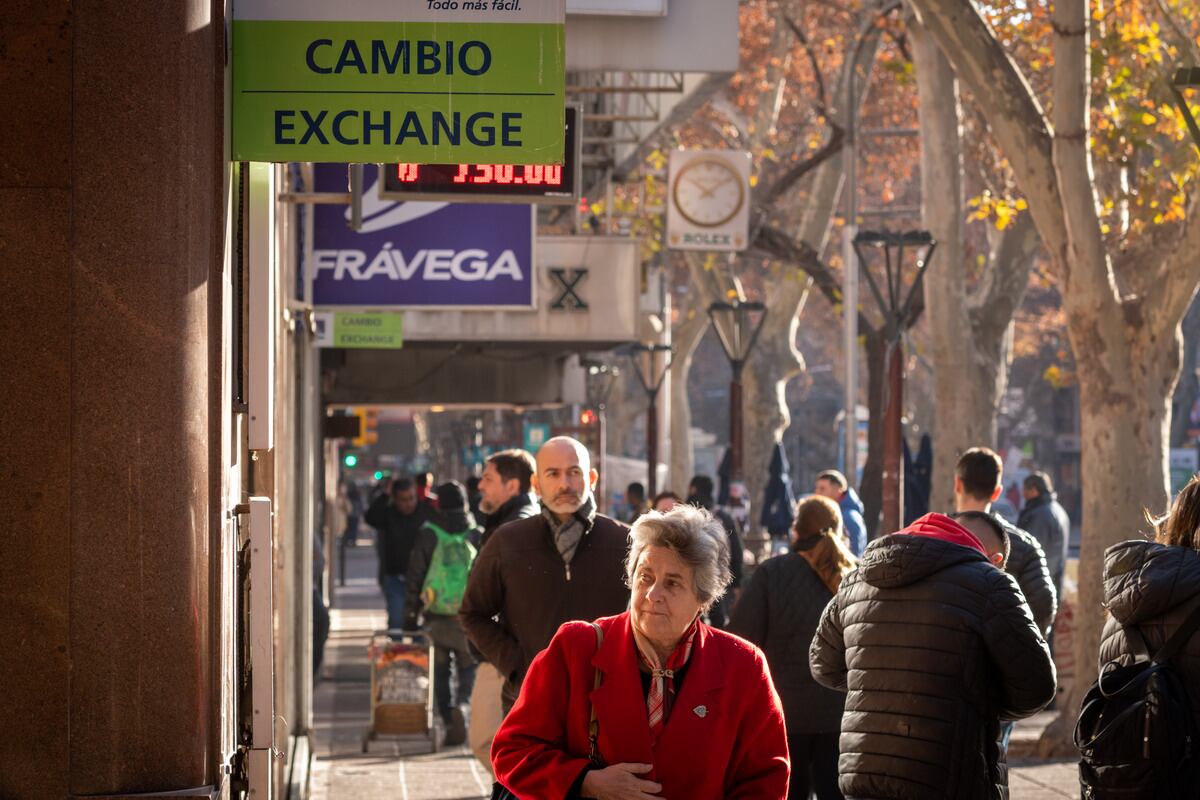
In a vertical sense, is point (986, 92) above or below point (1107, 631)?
above

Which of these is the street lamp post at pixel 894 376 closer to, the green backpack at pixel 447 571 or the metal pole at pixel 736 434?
the green backpack at pixel 447 571

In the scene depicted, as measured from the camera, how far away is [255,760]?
5734 mm

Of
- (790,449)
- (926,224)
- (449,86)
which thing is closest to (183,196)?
(449,86)

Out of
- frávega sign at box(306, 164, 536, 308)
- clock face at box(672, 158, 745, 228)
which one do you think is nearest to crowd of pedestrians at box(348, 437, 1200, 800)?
frávega sign at box(306, 164, 536, 308)

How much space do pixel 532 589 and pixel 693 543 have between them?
284 cm

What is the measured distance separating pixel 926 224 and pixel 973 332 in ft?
3.91

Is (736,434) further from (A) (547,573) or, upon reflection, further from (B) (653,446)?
(A) (547,573)

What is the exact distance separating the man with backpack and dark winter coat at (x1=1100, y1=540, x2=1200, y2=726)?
8.21 meters

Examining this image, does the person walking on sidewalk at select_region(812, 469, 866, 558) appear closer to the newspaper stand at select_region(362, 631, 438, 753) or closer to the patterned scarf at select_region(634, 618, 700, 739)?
the newspaper stand at select_region(362, 631, 438, 753)

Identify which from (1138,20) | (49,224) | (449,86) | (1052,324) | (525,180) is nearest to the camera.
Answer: (49,224)

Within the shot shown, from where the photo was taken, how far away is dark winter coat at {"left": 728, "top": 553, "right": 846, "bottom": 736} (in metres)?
8.02

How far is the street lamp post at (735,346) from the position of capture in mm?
25453

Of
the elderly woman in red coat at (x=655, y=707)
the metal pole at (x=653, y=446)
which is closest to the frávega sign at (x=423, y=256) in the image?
the elderly woman in red coat at (x=655, y=707)

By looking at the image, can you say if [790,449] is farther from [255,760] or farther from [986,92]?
[255,760]
